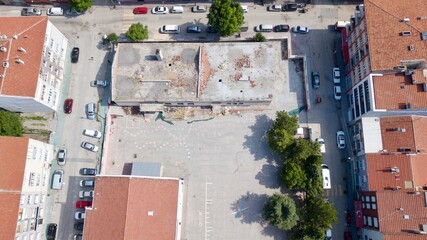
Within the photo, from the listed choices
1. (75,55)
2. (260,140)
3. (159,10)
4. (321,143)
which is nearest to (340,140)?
(321,143)

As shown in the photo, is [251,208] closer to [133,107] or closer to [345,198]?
[345,198]

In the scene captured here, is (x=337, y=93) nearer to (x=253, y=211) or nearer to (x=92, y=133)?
(x=253, y=211)

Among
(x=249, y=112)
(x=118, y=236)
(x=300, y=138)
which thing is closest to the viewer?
(x=118, y=236)

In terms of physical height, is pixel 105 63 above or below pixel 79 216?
above

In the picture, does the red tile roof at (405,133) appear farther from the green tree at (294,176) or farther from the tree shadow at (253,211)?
the tree shadow at (253,211)

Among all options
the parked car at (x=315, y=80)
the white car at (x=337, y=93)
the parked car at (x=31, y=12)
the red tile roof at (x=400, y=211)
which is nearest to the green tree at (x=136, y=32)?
the parked car at (x=31, y=12)

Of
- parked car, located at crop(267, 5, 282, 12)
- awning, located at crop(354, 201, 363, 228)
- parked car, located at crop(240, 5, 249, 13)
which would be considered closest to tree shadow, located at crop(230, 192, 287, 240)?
awning, located at crop(354, 201, 363, 228)

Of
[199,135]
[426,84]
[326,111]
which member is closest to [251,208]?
[199,135]
